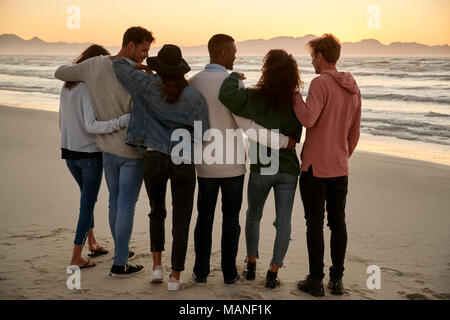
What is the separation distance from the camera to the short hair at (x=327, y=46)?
3326mm

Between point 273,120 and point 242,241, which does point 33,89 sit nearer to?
point 242,241

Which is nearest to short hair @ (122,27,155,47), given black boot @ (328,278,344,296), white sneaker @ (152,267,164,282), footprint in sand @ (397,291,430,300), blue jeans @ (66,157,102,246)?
blue jeans @ (66,157,102,246)

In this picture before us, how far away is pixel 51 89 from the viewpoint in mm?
24203

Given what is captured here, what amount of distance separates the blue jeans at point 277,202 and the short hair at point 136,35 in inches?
46.2

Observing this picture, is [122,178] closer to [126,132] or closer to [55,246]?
[126,132]

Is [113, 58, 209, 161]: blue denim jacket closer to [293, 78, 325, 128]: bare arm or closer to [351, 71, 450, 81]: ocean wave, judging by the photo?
[293, 78, 325, 128]: bare arm

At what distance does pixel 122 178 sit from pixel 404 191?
15.3 ft

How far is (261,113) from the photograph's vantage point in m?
3.33

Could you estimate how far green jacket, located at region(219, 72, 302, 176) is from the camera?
3.23m

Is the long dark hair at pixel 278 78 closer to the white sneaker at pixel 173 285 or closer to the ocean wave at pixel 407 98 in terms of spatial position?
the white sneaker at pixel 173 285

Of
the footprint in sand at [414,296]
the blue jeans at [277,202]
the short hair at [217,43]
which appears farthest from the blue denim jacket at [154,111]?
the footprint in sand at [414,296]

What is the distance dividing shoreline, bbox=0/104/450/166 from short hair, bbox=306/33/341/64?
6458 millimetres

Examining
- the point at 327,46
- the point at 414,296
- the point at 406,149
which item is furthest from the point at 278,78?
the point at 406,149

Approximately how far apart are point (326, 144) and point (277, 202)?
1.72ft
